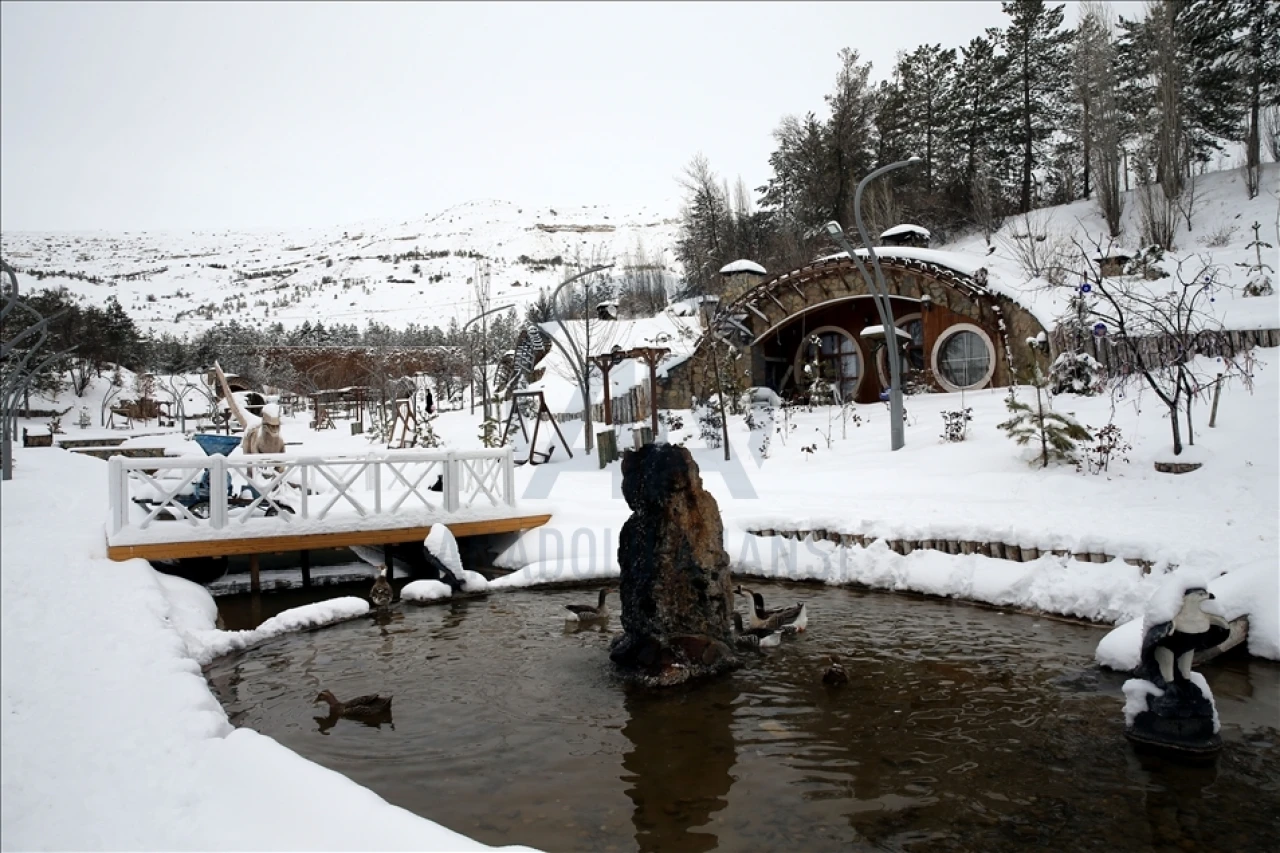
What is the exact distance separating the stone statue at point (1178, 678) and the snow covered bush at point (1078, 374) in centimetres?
1171

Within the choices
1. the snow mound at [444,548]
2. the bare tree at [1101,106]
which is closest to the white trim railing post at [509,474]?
the snow mound at [444,548]

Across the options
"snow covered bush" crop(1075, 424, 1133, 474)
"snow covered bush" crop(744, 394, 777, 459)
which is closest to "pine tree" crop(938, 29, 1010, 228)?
"snow covered bush" crop(744, 394, 777, 459)

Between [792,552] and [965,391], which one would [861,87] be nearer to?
[965,391]

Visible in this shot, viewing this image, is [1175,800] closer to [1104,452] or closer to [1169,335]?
[1104,452]

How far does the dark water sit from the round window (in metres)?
14.6

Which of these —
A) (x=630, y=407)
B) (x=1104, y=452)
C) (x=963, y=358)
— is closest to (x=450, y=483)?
(x=1104, y=452)

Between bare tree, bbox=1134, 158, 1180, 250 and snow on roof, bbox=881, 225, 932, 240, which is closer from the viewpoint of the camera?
snow on roof, bbox=881, 225, 932, 240

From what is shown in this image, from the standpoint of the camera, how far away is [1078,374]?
16.0 meters

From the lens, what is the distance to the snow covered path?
1.80 m

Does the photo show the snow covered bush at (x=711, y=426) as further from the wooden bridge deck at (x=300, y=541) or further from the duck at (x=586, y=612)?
the duck at (x=586, y=612)

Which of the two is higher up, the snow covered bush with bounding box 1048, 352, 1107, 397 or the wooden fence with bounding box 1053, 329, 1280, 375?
the wooden fence with bounding box 1053, 329, 1280, 375

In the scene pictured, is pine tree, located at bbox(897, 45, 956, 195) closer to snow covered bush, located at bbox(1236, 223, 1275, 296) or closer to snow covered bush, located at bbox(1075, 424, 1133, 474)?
snow covered bush, located at bbox(1236, 223, 1275, 296)

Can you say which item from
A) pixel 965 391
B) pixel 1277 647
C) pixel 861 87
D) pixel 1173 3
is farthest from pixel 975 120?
pixel 1277 647

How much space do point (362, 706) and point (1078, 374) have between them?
609 inches
